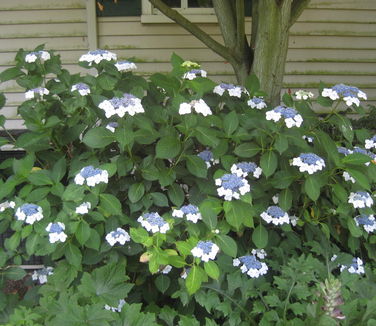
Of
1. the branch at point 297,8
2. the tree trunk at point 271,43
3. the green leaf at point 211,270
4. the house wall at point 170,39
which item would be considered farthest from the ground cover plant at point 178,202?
the house wall at point 170,39

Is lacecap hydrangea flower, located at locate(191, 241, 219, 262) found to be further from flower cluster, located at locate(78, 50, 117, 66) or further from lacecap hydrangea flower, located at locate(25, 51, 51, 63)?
lacecap hydrangea flower, located at locate(25, 51, 51, 63)

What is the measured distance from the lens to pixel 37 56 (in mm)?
2359

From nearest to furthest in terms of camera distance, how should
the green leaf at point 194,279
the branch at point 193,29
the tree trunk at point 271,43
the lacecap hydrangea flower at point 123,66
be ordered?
1. the green leaf at point 194,279
2. the lacecap hydrangea flower at point 123,66
3. the tree trunk at point 271,43
4. the branch at point 193,29

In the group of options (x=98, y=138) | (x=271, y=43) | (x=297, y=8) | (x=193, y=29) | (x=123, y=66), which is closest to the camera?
(x=98, y=138)

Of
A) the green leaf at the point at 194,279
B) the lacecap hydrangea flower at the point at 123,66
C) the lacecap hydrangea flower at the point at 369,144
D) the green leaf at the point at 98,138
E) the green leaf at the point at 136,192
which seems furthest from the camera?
the lacecap hydrangea flower at the point at 369,144

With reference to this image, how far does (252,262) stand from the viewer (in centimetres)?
216

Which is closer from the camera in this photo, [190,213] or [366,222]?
[190,213]

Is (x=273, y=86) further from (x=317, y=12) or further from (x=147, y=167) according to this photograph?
(x=317, y=12)

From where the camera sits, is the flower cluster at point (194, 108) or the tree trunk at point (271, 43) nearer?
the flower cluster at point (194, 108)

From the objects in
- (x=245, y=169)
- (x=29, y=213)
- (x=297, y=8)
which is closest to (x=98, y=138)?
(x=29, y=213)

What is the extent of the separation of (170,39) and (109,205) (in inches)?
124

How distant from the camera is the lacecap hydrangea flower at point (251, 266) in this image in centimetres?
213

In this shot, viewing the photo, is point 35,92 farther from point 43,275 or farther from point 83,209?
point 43,275

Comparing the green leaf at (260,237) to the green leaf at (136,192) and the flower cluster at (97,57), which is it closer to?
the green leaf at (136,192)
